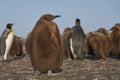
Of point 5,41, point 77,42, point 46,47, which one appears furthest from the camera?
point 5,41

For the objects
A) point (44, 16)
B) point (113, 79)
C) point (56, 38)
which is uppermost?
point (44, 16)

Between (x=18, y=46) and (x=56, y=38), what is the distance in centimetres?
914

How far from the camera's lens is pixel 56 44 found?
6.70 meters

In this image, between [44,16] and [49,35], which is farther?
[44,16]

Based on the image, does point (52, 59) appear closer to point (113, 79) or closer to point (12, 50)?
point (113, 79)

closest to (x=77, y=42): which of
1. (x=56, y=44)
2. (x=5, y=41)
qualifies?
(x=5, y=41)

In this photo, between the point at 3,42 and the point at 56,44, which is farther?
the point at 3,42

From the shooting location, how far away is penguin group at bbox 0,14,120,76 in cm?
670

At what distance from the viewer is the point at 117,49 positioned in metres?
11.8

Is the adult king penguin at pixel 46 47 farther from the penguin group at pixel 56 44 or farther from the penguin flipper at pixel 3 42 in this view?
the penguin flipper at pixel 3 42

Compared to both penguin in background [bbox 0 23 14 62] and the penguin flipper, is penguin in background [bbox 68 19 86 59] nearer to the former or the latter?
penguin in background [bbox 0 23 14 62]

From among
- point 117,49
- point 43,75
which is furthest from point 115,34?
point 43,75

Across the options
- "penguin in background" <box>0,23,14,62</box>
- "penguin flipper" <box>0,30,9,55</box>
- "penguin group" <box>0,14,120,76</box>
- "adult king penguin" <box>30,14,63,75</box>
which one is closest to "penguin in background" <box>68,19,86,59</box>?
"penguin group" <box>0,14,120,76</box>

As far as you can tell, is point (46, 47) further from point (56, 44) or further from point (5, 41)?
point (5, 41)
